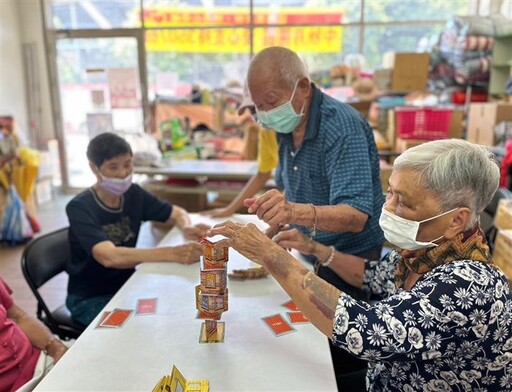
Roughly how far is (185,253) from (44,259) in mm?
737

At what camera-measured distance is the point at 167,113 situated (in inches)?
264

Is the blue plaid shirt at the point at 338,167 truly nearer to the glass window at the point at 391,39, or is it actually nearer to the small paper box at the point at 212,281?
the small paper box at the point at 212,281

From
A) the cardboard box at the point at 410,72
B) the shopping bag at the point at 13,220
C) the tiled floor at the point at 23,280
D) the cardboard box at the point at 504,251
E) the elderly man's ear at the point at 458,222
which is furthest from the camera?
the cardboard box at the point at 410,72

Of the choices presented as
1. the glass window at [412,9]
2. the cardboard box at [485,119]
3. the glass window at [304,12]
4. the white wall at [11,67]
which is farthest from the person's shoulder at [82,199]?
the glass window at [412,9]

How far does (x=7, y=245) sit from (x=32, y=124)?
2.74m

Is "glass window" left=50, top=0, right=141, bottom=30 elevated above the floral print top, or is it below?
above

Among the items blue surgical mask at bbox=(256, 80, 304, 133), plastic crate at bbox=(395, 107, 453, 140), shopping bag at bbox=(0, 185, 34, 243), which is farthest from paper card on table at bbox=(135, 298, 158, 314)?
shopping bag at bbox=(0, 185, 34, 243)

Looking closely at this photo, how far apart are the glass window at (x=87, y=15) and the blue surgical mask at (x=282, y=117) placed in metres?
5.62

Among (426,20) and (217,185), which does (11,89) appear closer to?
(217,185)

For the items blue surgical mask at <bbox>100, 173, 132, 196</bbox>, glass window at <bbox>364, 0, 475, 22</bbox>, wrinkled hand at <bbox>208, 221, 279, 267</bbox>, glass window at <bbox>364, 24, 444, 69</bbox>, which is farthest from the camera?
glass window at <bbox>364, 24, 444, 69</bbox>

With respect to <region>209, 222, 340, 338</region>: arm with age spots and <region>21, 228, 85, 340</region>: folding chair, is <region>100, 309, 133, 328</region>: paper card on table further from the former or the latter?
<region>21, 228, 85, 340</region>: folding chair

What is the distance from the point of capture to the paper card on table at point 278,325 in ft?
4.89

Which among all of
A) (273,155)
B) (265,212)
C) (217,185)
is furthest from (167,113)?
(265,212)

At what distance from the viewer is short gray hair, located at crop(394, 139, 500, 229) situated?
1172 millimetres
